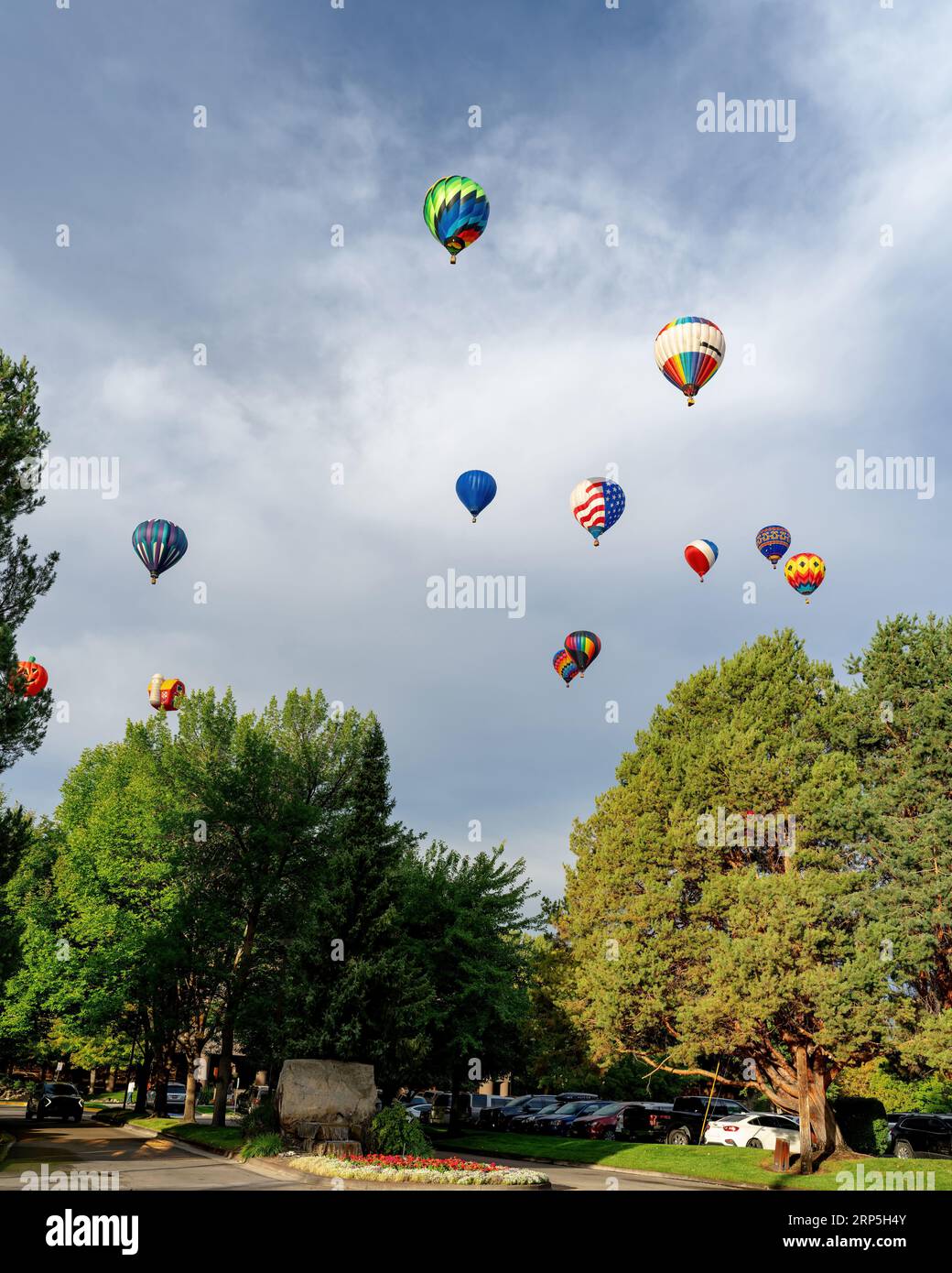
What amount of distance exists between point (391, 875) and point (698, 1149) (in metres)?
13.1

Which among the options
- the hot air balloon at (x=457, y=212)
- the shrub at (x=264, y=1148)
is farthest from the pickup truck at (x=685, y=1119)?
the hot air balloon at (x=457, y=212)

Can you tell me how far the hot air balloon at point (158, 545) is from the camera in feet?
129

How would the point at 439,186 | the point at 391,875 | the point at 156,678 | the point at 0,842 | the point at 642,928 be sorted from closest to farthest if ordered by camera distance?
1. the point at 0,842
2. the point at 391,875
3. the point at 439,186
4. the point at 642,928
5. the point at 156,678

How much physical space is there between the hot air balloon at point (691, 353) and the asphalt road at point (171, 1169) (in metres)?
24.3

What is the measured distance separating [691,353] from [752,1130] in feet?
85.6

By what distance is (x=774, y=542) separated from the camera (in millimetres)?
48375

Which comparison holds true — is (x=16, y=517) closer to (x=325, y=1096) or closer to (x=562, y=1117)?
(x=325, y=1096)

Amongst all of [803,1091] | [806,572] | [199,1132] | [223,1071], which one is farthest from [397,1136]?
[806,572]

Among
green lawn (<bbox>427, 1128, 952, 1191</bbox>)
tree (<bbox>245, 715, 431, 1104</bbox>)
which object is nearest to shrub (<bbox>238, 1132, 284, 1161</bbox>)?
tree (<bbox>245, 715, 431, 1104</bbox>)

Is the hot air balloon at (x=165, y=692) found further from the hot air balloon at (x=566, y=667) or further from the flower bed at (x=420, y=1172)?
the flower bed at (x=420, y=1172)

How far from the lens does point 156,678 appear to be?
2505 inches

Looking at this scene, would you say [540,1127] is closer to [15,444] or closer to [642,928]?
[642,928]

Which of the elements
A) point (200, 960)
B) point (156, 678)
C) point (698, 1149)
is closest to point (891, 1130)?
point (698, 1149)

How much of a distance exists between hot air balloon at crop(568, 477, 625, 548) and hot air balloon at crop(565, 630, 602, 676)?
7.05 m
